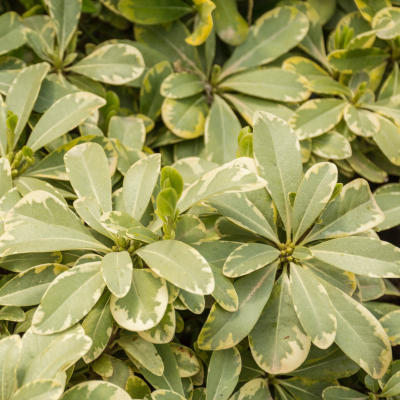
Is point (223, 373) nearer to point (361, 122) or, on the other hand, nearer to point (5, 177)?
point (5, 177)

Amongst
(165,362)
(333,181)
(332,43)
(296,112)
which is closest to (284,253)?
(333,181)

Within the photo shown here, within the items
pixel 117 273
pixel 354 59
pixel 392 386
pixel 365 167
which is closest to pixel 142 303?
pixel 117 273

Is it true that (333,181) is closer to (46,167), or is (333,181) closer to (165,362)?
(165,362)

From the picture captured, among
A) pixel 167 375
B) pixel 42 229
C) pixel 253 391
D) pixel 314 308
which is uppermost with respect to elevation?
pixel 42 229

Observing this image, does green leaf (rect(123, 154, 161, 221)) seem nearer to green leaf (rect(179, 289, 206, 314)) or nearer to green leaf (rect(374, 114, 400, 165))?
green leaf (rect(179, 289, 206, 314))

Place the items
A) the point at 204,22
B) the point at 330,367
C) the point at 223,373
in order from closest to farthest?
the point at 223,373
the point at 330,367
the point at 204,22

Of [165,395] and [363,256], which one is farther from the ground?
[363,256]

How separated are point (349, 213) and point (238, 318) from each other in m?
0.35

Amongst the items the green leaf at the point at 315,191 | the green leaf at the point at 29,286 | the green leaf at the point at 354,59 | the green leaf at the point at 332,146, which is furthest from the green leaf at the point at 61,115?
the green leaf at the point at 354,59

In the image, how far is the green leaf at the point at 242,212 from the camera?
794mm

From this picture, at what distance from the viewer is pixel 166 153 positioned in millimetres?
1168

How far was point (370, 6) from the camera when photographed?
1.22 m

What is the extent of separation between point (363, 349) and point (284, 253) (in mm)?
252

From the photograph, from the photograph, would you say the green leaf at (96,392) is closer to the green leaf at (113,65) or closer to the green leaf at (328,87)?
the green leaf at (113,65)
